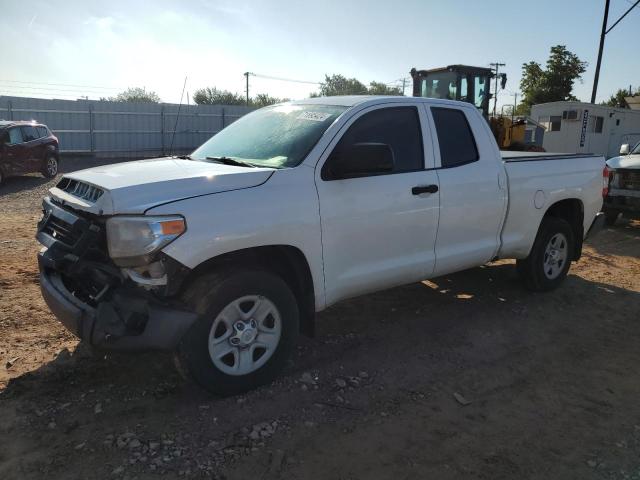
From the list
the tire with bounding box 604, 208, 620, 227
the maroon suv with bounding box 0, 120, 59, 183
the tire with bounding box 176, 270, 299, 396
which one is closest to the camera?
the tire with bounding box 176, 270, 299, 396

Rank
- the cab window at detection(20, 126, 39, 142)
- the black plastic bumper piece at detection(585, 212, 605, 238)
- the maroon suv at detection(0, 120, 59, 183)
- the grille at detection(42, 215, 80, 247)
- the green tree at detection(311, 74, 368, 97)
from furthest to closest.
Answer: the green tree at detection(311, 74, 368, 97)
the cab window at detection(20, 126, 39, 142)
the maroon suv at detection(0, 120, 59, 183)
the black plastic bumper piece at detection(585, 212, 605, 238)
the grille at detection(42, 215, 80, 247)

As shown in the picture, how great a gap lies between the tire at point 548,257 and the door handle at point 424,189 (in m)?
1.94

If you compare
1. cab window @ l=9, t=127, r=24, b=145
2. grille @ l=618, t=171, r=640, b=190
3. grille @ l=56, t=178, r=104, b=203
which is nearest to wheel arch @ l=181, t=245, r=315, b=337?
grille @ l=56, t=178, r=104, b=203

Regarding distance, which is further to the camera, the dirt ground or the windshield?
the windshield

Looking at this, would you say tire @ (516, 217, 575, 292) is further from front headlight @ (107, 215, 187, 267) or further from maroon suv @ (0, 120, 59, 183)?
maroon suv @ (0, 120, 59, 183)

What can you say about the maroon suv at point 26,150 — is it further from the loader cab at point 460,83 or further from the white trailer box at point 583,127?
the white trailer box at point 583,127

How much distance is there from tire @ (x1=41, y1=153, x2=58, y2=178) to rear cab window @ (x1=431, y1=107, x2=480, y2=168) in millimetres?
13730

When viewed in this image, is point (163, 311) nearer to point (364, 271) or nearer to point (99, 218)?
point (99, 218)

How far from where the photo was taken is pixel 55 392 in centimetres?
354

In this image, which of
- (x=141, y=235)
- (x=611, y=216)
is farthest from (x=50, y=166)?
(x=611, y=216)

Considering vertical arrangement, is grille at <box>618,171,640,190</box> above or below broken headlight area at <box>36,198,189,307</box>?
above

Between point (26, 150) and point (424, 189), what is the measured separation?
44.4 feet

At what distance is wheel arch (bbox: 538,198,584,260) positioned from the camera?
5992mm

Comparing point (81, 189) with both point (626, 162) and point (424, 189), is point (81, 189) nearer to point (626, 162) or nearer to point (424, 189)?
point (424, 189)
